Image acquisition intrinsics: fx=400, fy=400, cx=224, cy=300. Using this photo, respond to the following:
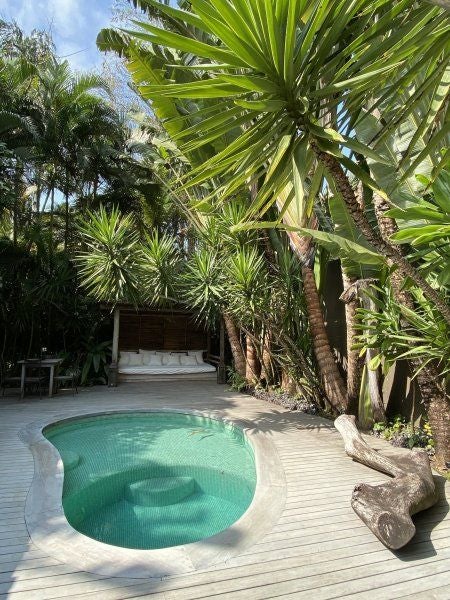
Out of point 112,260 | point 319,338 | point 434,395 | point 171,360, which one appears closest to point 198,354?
point 171,360

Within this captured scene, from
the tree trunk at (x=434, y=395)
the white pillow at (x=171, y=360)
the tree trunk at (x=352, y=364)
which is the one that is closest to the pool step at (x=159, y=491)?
the tree trunk at (x=434, y=395)

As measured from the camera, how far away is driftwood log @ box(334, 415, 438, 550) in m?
2.74

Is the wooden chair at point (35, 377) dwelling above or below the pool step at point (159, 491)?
above

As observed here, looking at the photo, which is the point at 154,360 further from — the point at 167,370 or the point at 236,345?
the point at 236,345

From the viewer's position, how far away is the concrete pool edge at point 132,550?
2.46 metres

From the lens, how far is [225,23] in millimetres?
1874

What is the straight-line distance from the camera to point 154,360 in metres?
10.9

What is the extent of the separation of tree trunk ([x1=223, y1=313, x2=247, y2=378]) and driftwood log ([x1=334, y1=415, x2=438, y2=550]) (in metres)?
5.13

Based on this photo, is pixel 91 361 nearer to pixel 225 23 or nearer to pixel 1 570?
pixel 1 570

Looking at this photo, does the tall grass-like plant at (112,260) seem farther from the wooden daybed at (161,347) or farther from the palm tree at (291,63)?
the palm tree at (291,63)

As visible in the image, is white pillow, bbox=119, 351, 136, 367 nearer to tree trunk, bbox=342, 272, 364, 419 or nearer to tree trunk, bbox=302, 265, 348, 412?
tree trunk, bbox=302, 265, 348, 412

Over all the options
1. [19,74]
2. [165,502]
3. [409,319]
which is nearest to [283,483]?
[165,502]

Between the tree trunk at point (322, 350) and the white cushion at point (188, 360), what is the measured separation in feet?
17.4

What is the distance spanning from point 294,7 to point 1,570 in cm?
338
